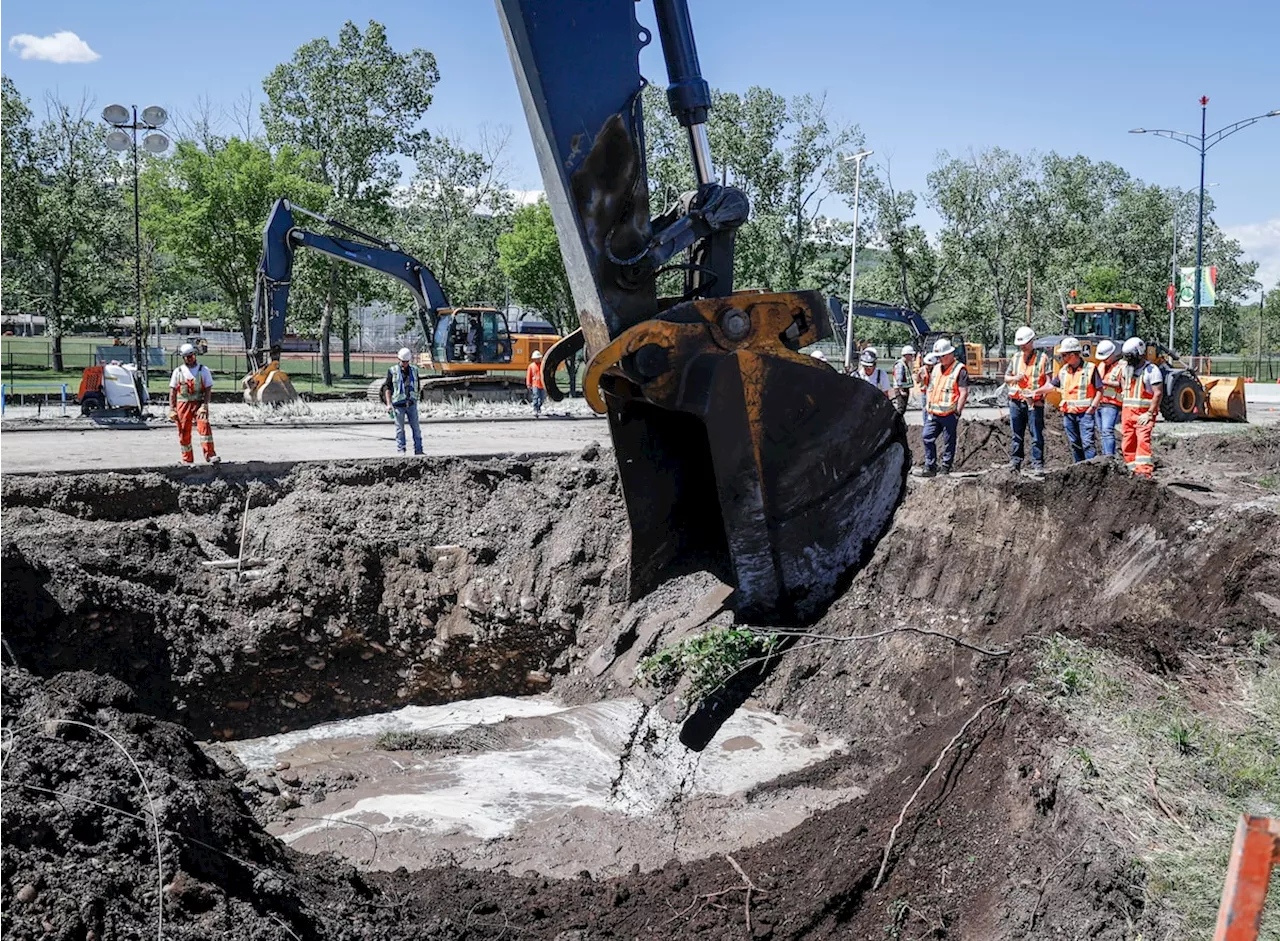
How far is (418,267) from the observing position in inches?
887

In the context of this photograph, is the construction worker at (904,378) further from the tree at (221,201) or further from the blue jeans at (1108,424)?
the tree at (221,201)

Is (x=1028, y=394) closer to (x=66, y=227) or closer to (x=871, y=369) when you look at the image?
(x=871, y=369)

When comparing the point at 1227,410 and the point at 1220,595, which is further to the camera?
the point at 1227,410

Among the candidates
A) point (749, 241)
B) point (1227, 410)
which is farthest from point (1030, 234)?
point (1227, 410)

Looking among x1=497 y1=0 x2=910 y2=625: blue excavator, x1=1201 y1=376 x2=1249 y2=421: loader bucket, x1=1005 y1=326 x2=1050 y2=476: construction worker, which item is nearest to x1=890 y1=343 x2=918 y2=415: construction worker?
x1=1005 y1=326 x2=1050 y2=476: construction worker

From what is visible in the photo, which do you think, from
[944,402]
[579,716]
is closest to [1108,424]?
[944,402]

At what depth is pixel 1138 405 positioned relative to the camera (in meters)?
10.8

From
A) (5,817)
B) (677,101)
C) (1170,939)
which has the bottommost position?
(1170,939)

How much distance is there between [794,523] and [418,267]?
18201 mm

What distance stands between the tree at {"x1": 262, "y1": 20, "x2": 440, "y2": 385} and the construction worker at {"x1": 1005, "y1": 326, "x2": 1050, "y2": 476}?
2805 cm

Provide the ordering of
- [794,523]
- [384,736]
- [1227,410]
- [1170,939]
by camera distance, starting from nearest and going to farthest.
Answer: [1170,939], [794,523], [384,736], [1227,410]

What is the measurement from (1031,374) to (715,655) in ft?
24.5

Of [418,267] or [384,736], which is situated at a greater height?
[418,267]

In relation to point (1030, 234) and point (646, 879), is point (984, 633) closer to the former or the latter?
point (646, 879)
